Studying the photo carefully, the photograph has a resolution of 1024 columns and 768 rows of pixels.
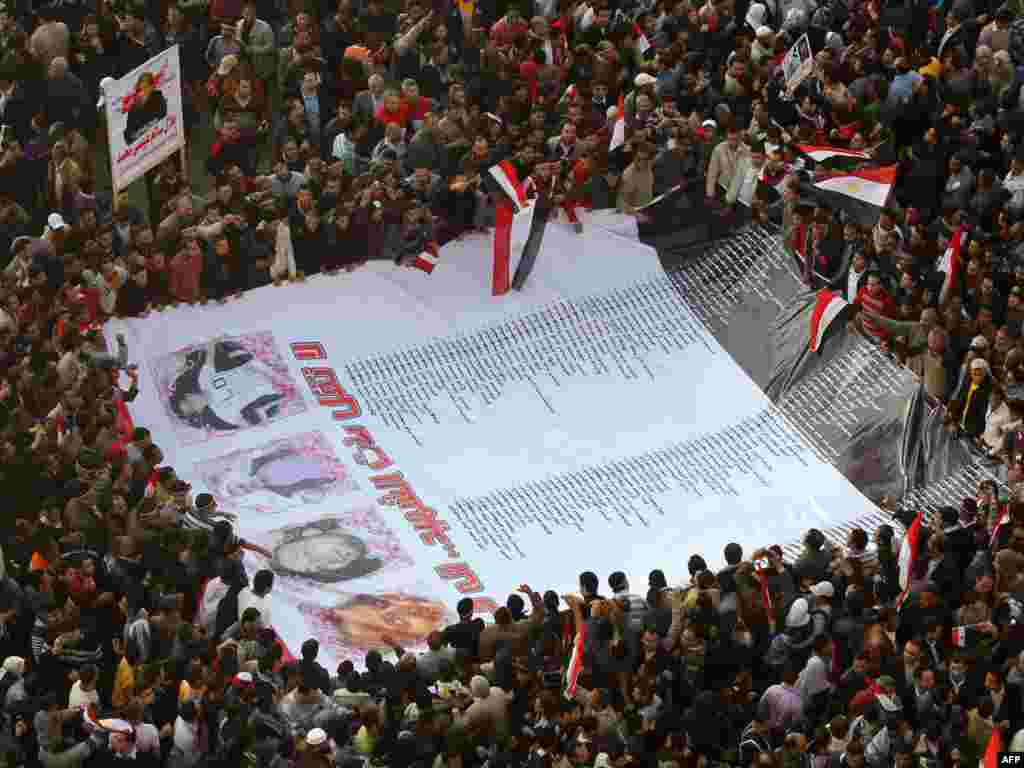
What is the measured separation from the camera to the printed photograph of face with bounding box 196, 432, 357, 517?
23.7m

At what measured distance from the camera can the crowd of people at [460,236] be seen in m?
20.3

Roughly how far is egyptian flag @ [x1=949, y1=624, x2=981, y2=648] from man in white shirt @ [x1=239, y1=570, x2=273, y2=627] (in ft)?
19.2

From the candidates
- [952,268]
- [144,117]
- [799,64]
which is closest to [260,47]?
[144,117]

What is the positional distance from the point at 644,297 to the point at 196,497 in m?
5.78

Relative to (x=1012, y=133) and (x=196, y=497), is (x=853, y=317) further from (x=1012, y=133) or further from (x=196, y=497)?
(x=196, y=497)

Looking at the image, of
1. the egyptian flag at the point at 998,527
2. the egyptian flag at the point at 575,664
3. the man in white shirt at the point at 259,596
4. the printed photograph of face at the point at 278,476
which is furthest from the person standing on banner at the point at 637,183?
the man in white shirt at the point at 259,596

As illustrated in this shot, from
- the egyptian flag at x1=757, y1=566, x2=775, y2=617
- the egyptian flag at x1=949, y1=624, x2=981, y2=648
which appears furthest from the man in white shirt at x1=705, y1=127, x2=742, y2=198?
the egyptian flag at x1=949, y1=624, x2=981, y2=648

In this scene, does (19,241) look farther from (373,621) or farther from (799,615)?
(799,615)

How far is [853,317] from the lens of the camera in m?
25.2

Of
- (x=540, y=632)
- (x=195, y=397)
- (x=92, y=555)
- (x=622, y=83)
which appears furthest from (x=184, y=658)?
(x=622, y=83)

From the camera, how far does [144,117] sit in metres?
25.4

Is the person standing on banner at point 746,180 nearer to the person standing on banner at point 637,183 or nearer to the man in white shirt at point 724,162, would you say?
the man in white shirt at point 724,162

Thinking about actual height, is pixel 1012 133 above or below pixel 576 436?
above

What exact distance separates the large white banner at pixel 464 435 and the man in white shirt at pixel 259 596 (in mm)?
717
